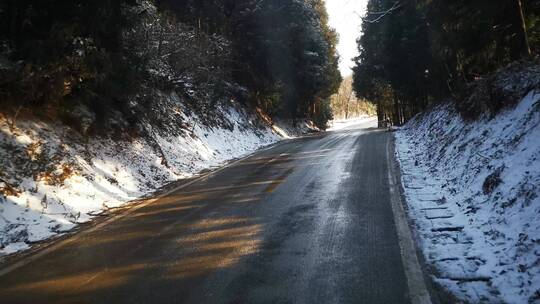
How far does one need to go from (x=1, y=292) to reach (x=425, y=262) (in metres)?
4.80

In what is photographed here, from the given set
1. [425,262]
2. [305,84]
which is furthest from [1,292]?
[305,84]

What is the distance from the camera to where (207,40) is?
20703mm

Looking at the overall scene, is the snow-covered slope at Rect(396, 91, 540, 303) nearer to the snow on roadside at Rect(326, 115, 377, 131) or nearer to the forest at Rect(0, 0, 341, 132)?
the forest at Rect(0, 0, 341, 132)

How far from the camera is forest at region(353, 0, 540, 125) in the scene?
44.9 feet

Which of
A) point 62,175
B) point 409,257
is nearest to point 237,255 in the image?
point 409,257

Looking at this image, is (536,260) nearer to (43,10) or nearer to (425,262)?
(425,262)

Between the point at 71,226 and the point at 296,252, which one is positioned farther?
the point at 71,226

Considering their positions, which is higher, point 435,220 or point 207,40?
point 207,40

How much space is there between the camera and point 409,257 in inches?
216

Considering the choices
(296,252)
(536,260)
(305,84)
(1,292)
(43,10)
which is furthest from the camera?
(305,84)

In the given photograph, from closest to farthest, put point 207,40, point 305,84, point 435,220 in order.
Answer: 1. point 435,220
2. point 207,40
3. point 305,84

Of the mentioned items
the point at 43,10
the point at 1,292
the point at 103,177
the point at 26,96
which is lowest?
the point at 1,292

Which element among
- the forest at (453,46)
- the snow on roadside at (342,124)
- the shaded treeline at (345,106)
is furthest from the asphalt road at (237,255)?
the shaded treeline at (345,106)

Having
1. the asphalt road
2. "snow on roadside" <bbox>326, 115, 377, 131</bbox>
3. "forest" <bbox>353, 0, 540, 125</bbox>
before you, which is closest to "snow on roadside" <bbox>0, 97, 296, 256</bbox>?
the asphalt road
